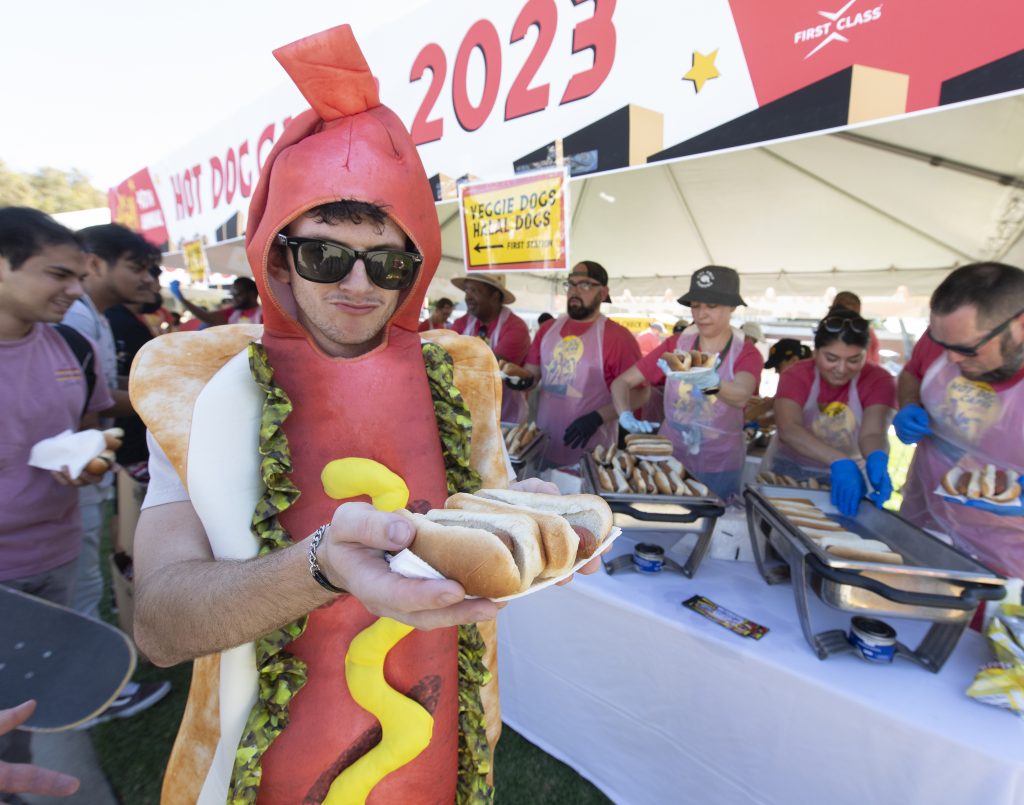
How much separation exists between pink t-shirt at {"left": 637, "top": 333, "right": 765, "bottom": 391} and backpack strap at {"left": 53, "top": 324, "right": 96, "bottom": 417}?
2.74m

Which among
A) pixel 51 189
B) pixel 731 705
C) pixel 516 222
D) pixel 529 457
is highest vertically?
pixel 51 189

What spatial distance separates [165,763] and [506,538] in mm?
2592

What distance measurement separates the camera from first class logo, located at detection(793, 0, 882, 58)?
170 cm

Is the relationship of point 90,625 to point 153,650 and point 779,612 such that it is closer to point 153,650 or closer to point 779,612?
point 153,650

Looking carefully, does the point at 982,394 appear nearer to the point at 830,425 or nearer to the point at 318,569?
the point at 830,425

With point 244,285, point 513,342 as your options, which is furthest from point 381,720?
point 244,285

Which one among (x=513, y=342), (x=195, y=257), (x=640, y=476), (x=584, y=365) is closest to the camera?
(x=640, y=476)

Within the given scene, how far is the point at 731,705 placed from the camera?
1.54 meters

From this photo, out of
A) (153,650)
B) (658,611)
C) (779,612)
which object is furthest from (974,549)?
(153,650)

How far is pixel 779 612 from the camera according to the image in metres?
1.69

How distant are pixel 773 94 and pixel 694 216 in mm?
3598

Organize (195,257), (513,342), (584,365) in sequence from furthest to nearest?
1. (195,257)
2. (513,342)
3. (584,365)

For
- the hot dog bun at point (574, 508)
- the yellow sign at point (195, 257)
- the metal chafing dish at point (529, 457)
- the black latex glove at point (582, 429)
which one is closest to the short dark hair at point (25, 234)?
the hot dog bun at point (574, 508)

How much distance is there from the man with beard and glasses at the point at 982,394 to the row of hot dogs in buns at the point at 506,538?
1.67 m
